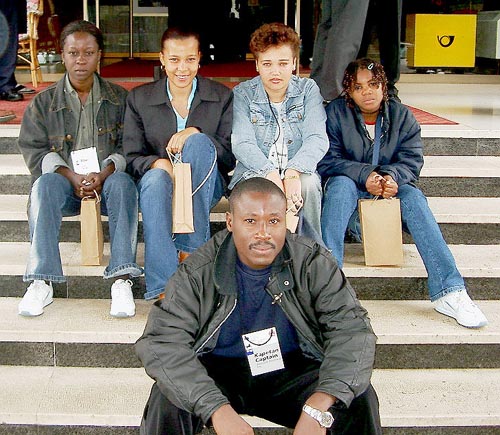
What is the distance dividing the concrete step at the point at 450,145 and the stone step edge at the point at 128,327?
1.16 metres

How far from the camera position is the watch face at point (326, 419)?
6.17 ft

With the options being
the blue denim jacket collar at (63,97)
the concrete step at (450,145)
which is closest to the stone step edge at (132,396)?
the blue denim jacket collar at (63,97)

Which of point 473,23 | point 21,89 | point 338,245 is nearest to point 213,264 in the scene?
point 338,245

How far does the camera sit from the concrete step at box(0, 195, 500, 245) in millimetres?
3369

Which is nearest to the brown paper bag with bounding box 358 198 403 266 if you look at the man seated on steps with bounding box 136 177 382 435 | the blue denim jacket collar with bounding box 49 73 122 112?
the man seated on steps with bounding box 136 177 382 435

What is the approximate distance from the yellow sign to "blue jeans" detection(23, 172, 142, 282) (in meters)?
6.08

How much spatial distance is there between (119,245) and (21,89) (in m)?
3.35

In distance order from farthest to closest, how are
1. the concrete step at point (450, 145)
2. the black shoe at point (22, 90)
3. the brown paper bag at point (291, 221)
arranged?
the black shoe at point (22, 90), the concrete step at point (450, 145), the brown paper bag at point (291, 221)

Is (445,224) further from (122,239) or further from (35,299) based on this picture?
Result: (35,299)

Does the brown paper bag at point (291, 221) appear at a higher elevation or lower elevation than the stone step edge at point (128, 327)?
higher

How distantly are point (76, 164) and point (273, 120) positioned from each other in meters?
0.82

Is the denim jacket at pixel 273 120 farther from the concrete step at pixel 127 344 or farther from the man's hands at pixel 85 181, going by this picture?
the concrete step at pixel 127 344

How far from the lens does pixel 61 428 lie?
2.47 metres

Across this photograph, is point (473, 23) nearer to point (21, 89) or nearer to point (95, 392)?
point (21, 89)
